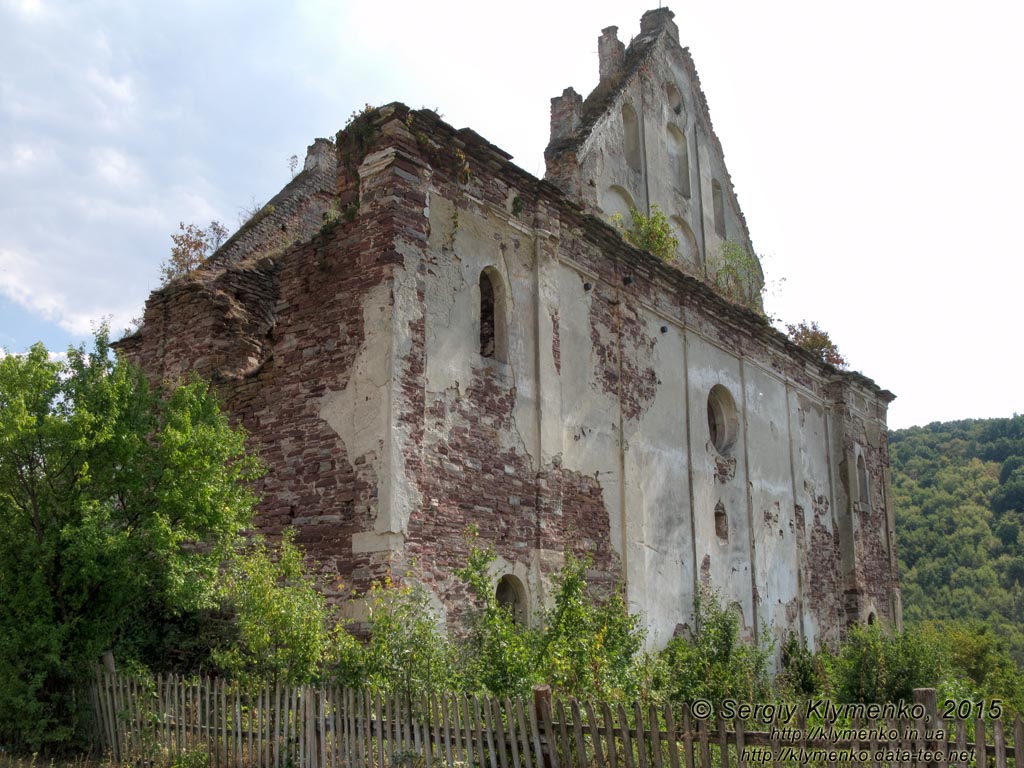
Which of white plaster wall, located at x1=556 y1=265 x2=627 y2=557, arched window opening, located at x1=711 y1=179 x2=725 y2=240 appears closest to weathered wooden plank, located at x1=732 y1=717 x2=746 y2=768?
white plaster wall, located at x1=556 y1=265 x2=627 y2=557

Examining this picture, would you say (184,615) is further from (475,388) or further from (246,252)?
(246,252)

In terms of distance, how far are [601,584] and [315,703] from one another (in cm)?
547

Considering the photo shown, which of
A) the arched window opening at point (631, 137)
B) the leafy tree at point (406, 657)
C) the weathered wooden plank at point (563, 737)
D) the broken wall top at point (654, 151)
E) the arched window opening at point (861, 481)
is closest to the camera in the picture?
the weathered wooden plank at point (563, 737)

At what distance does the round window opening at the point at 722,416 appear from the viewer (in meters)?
17.1

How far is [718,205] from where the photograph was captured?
69.2 feet

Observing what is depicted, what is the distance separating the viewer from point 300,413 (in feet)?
35.9

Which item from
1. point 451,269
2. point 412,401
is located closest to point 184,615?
point 412,401

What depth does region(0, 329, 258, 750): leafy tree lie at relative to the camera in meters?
8.62

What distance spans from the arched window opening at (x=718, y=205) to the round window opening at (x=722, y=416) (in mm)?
4925

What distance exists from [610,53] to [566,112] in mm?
2643

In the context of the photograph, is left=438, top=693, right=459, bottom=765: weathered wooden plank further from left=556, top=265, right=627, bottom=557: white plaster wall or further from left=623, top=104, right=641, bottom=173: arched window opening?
left=623, top=104, right=641, bottom=173: arched window opening

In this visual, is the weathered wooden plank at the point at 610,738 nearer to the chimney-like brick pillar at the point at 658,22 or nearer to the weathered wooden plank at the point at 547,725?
the weathered wooden plank at the point at 547,725

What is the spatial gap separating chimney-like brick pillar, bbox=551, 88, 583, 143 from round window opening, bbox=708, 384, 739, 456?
534 centimetres

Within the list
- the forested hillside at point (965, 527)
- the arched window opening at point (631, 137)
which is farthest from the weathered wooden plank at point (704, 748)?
the forested hillside at point (965, 527)
